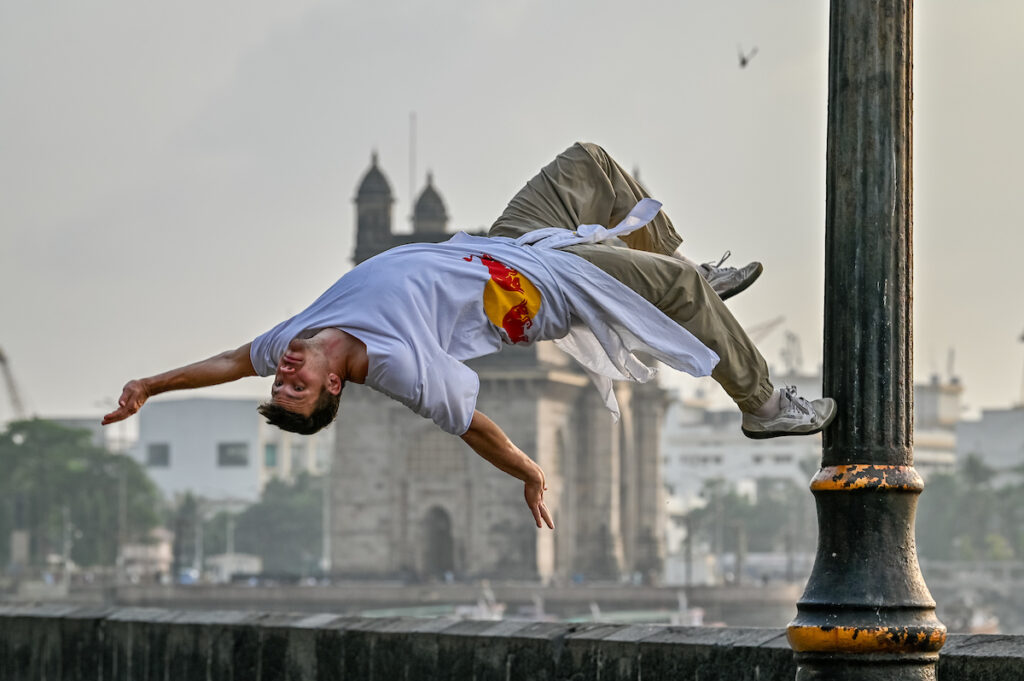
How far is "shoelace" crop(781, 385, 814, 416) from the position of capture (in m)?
6.00

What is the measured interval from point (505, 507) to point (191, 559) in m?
61.0

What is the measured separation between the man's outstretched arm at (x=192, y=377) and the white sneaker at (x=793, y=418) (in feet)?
4.37

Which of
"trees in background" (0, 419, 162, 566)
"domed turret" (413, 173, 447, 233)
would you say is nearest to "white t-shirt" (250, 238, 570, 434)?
"domed turret" (413, 173, 447, 233)

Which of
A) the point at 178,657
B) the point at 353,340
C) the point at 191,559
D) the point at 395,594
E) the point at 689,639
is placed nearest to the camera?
the point at 353,340

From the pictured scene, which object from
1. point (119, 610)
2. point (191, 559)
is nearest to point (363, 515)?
point (191, 559)

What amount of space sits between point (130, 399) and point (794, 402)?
1.75 metres

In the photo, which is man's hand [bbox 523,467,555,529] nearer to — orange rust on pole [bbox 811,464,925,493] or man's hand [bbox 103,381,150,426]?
orange rust on pole [bbox 811,464,925,493]

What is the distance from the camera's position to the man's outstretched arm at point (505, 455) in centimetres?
597

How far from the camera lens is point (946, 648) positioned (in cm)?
778

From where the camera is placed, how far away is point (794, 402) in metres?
6.14

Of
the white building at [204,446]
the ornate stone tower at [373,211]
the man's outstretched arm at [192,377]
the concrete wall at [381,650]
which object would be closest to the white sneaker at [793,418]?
the man's outstretched arm at [192,377]

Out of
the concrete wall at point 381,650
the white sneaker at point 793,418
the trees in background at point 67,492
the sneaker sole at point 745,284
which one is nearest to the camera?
the white sneaker at point 793,418

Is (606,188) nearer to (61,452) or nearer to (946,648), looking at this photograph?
(946,648)

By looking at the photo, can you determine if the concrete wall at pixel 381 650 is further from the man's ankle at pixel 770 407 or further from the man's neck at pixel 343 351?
the man's neck at pixel 343 351
